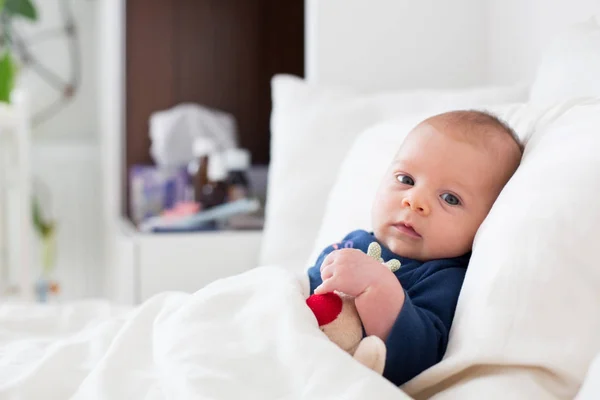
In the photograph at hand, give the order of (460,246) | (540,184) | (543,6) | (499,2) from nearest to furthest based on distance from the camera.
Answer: (540,184) < (460,246) < (543,6) < (499,2)

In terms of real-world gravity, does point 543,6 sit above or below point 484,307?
above

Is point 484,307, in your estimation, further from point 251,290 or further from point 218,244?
point 218,244

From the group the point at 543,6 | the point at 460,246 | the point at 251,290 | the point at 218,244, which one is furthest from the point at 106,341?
the point at 543,6

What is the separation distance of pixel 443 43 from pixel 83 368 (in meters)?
1.36

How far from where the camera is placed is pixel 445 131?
904mm

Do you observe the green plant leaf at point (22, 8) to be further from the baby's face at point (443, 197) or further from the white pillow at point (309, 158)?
the baby's face at point (443, 197)

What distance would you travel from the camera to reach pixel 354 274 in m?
0.76

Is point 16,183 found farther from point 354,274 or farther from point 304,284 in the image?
point 354,274

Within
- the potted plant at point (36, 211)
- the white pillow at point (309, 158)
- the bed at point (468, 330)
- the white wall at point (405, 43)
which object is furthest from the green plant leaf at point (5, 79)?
the bed at point (468, 330)

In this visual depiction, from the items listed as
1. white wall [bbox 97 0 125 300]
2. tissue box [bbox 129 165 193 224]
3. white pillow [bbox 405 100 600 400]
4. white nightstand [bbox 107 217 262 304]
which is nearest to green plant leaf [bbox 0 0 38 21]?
white wall [bbox 97 0 125 300]

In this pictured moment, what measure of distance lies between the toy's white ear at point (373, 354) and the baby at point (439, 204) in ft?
0.17

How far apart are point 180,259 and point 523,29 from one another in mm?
982

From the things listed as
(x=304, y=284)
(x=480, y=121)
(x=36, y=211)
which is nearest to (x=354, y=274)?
(x=304, y=284)

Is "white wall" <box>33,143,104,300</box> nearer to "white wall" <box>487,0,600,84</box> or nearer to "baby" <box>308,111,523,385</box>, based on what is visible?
"white wall" <box>487,0,600,84</box>
